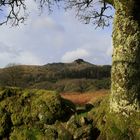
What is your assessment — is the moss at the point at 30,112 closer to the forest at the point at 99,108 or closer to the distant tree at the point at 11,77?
the forest at the point at 99,108

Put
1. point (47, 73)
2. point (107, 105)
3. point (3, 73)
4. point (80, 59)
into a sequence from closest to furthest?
point (107, 105), point (3, 73), point (47, 73), point (80, 59)

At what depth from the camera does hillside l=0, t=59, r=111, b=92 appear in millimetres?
46375

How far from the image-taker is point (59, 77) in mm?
51906

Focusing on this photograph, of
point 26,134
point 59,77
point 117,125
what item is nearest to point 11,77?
point 59,77

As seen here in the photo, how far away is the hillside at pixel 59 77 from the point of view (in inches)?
1826

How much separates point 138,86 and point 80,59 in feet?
146

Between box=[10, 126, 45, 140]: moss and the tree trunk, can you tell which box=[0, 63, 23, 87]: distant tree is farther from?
the tree trunk

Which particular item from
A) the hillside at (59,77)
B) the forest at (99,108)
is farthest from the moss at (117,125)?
the hillside at (59,77)

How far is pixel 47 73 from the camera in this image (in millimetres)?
54281

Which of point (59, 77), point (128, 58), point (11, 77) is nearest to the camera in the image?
point (128, 58)

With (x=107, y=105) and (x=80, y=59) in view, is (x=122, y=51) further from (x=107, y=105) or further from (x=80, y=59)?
(x=80, y=59)

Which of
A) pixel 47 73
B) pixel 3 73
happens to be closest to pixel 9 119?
pixel 3 73

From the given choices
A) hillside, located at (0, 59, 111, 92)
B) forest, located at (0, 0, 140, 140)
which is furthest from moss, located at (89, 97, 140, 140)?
hillside, located at (0, 59, 111, 92)

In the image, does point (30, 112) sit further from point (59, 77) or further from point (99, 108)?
point (59, 77)
